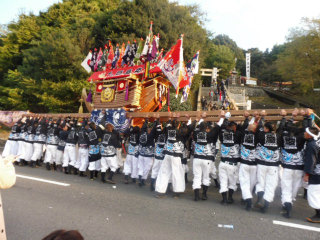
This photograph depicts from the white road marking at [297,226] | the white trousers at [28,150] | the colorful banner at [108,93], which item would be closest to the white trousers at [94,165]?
the colorful banner at [108,93]

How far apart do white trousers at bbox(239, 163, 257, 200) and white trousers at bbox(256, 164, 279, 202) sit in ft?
0.70

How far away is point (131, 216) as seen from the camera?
4.82 metres

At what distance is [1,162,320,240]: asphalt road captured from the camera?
160 inches

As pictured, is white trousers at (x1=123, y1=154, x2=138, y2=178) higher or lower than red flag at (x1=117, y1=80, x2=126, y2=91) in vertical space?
lower

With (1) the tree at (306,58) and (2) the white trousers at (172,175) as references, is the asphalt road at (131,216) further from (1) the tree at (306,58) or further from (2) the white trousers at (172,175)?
(1) the tree at (306,58)

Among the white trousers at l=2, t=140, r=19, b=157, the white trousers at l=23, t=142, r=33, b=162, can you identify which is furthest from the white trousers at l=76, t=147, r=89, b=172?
the white trousers at l=2, t=140, r=19, b=157

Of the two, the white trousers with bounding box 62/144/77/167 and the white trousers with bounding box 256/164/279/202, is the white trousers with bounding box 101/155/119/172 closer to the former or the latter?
the white trousers with bounding box 62/144/77/167

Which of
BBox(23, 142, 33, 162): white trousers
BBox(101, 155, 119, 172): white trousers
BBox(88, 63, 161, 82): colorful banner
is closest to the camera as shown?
BBox(101, 155, 119, 172): white trousers

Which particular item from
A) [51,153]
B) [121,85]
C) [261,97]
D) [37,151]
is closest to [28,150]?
[37,151]

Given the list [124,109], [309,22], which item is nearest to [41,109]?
[124,109]

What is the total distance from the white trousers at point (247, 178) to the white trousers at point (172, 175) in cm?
153

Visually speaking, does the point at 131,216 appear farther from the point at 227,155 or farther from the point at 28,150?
the point at 28,150

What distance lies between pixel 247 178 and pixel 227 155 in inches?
27.7

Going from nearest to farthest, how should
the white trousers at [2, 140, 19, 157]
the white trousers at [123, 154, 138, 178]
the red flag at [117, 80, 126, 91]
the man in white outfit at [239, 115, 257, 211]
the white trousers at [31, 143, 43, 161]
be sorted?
the man in white outfit at [239, 115, 257, 211] → the white trousers at [123, 154, 138, 178] → the red flag at [117, 80, 126, 91] → the white trousers at [31, 143, 43, 161] → the white trousers at [2, 140, 19, 157]
